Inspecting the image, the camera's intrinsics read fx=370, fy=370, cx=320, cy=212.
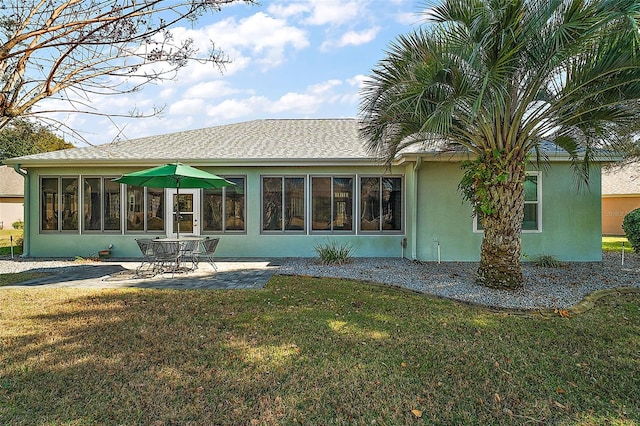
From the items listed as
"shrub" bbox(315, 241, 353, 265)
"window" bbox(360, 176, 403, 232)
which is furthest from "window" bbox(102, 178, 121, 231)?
"window" bbox(360, 176, 403, 232)

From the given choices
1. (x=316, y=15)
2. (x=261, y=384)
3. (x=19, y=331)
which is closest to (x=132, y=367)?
(x=261, y=384)

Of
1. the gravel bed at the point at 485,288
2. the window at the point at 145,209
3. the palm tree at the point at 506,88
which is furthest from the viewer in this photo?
the window at the point at 145,209

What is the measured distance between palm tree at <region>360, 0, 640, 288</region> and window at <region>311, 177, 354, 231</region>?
326cm

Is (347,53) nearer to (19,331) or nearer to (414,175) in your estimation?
(414,175)

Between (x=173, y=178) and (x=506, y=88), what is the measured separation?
7.50 meters

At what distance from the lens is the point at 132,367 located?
396 cm

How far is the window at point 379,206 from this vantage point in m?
11.6

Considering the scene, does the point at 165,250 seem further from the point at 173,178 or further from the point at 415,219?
the point at 415,219

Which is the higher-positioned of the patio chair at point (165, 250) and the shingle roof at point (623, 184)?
the shingle roof at point (623, 184)

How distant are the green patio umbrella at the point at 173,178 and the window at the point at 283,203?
7.89 ft

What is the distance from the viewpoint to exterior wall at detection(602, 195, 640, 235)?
2291 centimetres

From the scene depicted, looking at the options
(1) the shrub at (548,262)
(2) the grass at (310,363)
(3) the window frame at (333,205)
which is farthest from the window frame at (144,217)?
(1) the shrub at (548,262)

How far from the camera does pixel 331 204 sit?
1169cm

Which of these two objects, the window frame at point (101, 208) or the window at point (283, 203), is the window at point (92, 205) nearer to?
the window frame at point (101, 208)
